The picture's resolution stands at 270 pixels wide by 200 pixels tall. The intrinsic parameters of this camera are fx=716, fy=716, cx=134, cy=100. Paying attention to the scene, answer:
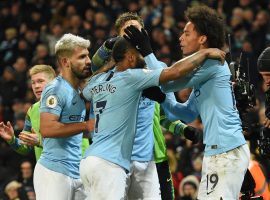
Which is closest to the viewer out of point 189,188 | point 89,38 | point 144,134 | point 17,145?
point 144,134

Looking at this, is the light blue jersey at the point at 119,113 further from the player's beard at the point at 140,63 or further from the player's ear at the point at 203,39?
the player's ear at the point at 203,39

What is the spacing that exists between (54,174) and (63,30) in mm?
9869

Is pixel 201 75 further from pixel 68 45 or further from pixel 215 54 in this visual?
pixel 68 45

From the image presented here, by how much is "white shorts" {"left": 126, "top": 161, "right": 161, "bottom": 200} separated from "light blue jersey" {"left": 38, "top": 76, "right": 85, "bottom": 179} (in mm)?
519

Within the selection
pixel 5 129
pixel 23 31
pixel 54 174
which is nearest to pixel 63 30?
pixel 23 31

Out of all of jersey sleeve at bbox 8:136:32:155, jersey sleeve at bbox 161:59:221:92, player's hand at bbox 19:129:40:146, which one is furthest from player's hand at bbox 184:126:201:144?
jersey sleeve at bbox 8:136:32:155

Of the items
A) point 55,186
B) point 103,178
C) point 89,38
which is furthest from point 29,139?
point 89,38

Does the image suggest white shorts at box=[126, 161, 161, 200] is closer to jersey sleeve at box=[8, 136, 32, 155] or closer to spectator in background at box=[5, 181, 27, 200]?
jersey sleeve at box=[8, 136, 32, 155]

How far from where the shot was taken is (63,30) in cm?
1603

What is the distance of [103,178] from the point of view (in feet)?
18.8

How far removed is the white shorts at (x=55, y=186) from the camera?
6395 millimetres

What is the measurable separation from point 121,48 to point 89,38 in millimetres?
8643

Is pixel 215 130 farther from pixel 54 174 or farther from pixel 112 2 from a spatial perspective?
pixel 112 2

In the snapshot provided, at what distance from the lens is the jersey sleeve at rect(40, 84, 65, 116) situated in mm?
6363
